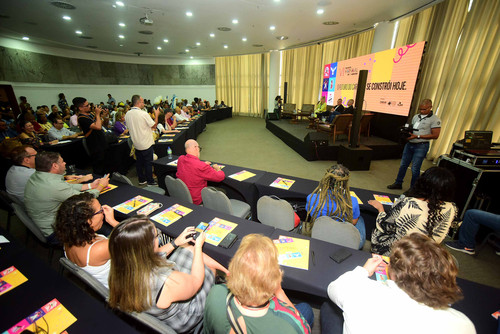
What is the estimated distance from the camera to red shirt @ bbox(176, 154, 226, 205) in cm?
270

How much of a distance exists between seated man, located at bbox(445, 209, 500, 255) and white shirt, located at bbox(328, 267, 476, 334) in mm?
2231

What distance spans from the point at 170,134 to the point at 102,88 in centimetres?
991

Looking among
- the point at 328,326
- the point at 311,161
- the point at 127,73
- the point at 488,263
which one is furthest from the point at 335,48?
Result: the point at 127,73

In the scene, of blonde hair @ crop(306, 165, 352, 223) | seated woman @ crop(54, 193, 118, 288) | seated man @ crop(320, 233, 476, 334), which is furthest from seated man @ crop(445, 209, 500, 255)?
seated woman @ crop(54, 193, 118, 288)

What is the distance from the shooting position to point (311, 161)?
571cm

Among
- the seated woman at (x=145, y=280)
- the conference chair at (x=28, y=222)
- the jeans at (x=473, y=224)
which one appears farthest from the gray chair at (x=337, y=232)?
the conference chair at (x=28, y=222)

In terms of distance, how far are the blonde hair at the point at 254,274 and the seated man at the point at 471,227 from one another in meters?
2.85

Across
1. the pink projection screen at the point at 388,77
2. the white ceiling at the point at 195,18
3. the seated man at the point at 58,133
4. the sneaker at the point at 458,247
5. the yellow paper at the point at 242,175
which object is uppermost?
the white ceiling at the point at 195,18

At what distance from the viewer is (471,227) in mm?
2432

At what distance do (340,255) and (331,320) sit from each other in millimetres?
406

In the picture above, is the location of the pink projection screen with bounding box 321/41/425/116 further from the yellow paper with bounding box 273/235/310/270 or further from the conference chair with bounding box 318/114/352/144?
the yellow paper with bounding box 273/235/310/270

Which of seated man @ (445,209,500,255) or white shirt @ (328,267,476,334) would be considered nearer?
white shirt @ (328,267,476,334)

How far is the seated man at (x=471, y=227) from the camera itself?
2.27m

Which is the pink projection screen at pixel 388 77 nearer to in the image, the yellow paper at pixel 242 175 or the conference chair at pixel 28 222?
the yellow paper at pixel 242 175
